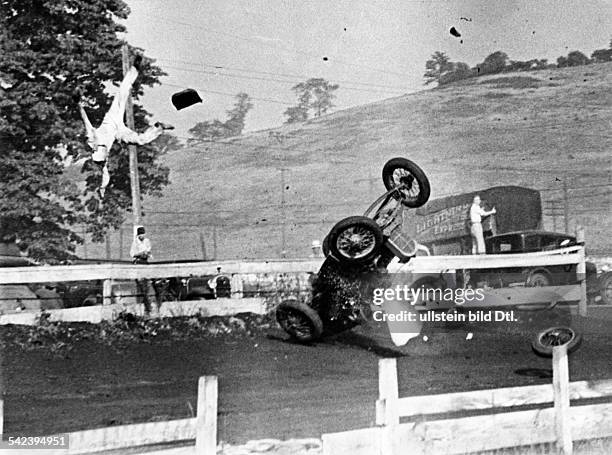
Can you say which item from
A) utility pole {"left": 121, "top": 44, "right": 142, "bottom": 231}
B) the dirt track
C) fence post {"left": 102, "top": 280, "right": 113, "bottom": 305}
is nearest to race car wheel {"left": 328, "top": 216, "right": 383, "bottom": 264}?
the dirt track

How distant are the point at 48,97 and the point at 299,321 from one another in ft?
33.3

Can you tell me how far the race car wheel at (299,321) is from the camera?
37.9 ft

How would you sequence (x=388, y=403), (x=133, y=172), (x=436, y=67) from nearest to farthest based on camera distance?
(x=388, y=403) → (x=436, y=67) → (x=133, y=172)

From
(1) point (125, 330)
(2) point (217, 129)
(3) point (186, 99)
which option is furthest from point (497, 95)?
(1) point (125, 330)

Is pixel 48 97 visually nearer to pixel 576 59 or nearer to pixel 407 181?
pixel 407 181

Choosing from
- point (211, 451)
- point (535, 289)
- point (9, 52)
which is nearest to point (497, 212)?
point (535, 289)

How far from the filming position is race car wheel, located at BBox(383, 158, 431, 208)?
1186cm

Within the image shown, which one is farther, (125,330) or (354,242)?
(125,330)

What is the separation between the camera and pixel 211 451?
5293 mm

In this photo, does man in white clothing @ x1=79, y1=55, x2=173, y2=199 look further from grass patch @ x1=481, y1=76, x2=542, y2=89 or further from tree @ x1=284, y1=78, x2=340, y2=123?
grass patch @ x1=481, y1=76, x2=542, y2=89

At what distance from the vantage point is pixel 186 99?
12.8 metres

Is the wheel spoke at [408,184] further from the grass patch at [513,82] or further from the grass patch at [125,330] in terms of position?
the grass patch at [513,82]

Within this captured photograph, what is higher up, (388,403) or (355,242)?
(355,242)

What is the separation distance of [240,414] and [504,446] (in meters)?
2.43
